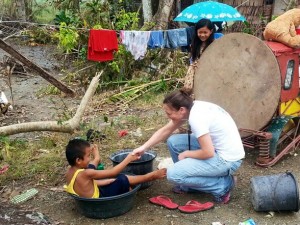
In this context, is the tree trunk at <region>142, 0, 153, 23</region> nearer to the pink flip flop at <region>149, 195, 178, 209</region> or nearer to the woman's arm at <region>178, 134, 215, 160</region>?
the pink flip flop at <region>149, 195, 178, 209</region>

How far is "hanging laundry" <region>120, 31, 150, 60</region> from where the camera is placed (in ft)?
27.1

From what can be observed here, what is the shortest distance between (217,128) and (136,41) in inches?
197

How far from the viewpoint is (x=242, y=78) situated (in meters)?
→ 4.91

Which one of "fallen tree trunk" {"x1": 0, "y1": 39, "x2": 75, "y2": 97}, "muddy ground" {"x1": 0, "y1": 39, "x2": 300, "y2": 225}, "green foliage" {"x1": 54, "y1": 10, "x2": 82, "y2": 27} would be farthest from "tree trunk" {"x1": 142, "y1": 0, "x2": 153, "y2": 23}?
"muddy ground" {"x1": 0, "y1": 39, "x2": 300, "y2": 225}

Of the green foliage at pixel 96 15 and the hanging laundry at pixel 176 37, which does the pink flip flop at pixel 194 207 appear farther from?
A: the green foliage at pixel 96 15

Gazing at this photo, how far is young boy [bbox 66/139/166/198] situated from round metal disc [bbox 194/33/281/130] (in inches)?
66.7

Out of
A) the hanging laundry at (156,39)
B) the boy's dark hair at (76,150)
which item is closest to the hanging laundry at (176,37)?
the hanging laundry at (156,39)

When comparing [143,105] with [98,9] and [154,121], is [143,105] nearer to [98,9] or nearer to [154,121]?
[154,121]

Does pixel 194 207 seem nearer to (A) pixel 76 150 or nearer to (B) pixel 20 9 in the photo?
(A) pixel 76 150

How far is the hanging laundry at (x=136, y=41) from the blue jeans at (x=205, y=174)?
4.87 metres

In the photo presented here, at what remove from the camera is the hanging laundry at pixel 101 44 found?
319 inches

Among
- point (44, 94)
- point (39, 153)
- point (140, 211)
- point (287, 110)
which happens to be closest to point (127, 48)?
point (44, 94)

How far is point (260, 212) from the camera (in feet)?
12.3

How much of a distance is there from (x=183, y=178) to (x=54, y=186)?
152 centimetres
